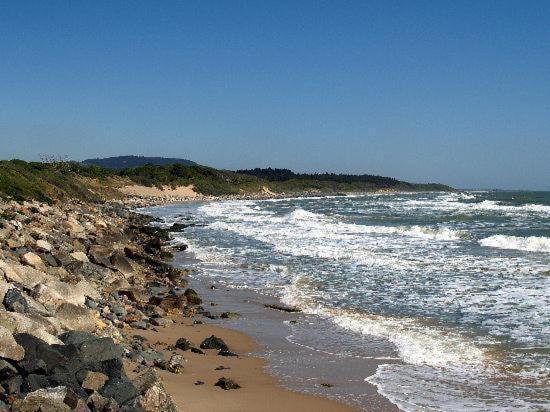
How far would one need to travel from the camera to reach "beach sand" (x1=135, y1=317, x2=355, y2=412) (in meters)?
6.63

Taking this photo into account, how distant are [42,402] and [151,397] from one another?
3.39 feet

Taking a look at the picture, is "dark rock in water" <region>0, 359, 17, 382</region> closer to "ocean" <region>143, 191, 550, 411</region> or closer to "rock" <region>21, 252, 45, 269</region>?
"ocean" <region>143, 191, 550, 411</region>

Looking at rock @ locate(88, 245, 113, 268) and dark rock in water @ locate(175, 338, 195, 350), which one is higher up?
rock @ locate(88, 245, 113, 268)

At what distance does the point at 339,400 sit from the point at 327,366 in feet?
4.76

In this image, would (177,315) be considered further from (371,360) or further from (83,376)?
(83,376)

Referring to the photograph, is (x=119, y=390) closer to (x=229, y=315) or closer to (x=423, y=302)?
(x=229, y=315)

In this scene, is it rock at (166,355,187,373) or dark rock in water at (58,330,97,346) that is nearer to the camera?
dark rock in water at (58,330,97,346)

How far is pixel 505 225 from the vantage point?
118 ft

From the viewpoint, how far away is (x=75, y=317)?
310 inches

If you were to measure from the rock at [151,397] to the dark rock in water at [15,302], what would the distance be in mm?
2169

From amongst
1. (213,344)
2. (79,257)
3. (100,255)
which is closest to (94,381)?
(213,344)

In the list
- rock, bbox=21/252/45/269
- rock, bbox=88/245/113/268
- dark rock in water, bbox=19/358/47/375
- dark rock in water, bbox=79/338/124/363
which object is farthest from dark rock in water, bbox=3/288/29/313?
rock, bbox=88/245/113/268

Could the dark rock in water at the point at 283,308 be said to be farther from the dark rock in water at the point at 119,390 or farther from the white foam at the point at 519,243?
the white foam at the point at 519,243

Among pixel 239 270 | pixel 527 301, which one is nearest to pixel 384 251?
pixel 239 270
